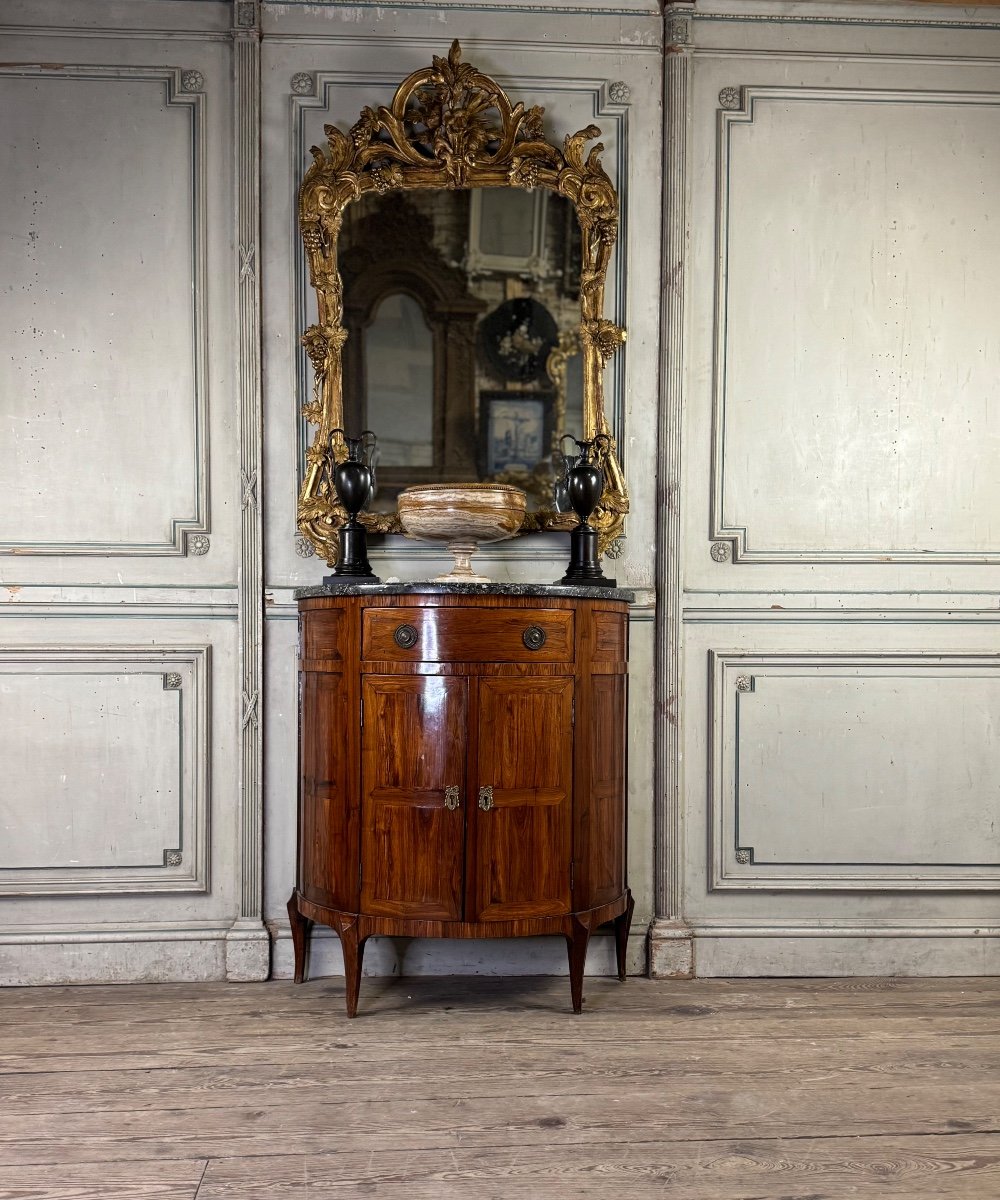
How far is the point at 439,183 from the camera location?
2352 millimetres

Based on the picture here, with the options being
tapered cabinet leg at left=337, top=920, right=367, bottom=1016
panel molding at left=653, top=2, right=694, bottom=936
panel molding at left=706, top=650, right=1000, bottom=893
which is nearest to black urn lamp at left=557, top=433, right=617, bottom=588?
panel molding at left=653, top=2, right=694, bottom=936

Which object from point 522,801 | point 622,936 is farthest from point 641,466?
point 622,936

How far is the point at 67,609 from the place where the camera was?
2350 mm

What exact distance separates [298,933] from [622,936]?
77cm

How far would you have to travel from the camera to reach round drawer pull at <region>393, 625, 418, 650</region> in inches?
78.0

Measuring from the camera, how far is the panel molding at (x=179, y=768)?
2336 mm

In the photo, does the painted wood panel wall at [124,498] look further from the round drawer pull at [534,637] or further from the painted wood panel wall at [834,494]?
the painted wood panel wall at [834,494]

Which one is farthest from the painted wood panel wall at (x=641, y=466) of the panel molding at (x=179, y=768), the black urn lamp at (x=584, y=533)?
the black urn lamp at (x=584, y=533)

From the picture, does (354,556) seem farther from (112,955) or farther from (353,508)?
(112,955)

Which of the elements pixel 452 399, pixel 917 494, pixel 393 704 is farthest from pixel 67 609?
pixel 917 494

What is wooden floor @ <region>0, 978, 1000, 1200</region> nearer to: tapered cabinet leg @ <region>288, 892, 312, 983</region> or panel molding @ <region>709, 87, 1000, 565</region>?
tapered cabinet leg @ <region>288, 892, 312, 983</region>

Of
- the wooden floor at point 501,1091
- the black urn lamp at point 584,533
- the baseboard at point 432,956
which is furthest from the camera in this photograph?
the baseboard at point 432,956

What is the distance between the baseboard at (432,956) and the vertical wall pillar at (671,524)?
0.93ft

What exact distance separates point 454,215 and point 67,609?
53.5 inches
